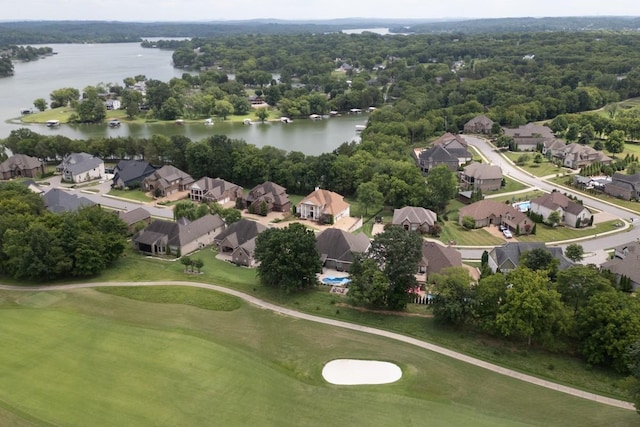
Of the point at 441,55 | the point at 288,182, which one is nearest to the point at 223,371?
the point at 288,182

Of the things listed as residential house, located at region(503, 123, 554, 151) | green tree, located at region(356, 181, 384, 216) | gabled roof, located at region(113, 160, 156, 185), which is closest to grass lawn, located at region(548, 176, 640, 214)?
residential house, located at region(503, 123, 554, 151)

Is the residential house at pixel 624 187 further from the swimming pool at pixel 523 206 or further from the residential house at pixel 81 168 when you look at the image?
the residential house at pixel 81 168

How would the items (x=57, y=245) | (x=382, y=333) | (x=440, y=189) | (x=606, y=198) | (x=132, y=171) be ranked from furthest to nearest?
(x=132, y=171) < (x=606, y=198) < (x=440, y=189) < (x=57, y=245) < (x=382, y=333)

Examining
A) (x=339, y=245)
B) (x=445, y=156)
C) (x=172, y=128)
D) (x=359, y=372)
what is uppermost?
(x=445, y=156)

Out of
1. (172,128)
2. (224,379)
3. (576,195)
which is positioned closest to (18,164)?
(172,128)

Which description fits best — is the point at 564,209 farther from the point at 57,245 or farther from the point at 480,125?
the point at 57,245

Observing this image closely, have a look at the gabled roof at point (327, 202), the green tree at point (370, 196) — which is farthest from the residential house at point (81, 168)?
the green tree at point (370, 196)
